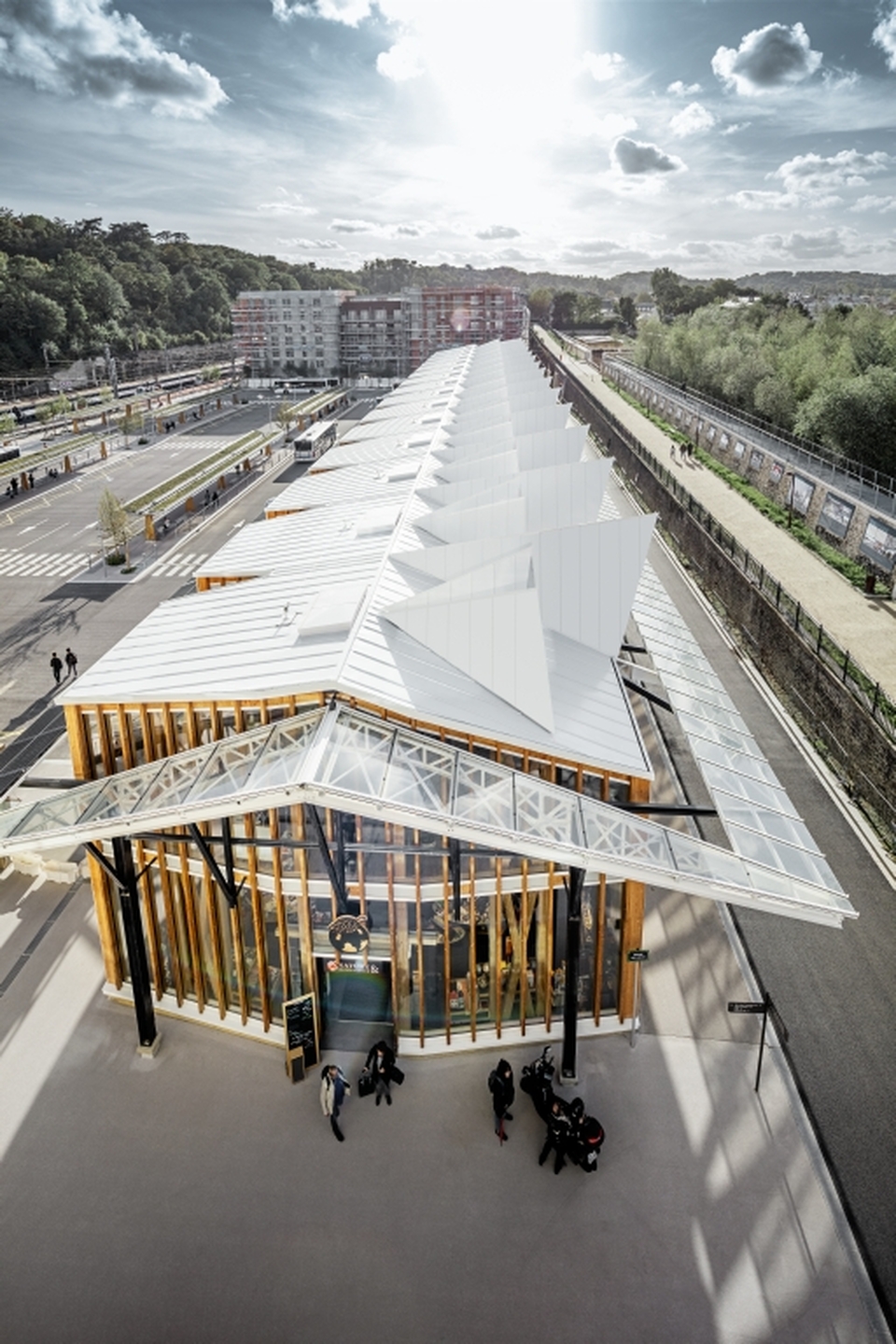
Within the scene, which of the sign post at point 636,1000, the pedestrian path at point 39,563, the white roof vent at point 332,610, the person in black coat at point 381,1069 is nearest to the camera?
the person in black coat at point 381,1069

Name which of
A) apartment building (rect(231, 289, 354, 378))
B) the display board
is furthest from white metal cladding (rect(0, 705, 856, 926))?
apartment building (rect(231, 289, 354, 378))

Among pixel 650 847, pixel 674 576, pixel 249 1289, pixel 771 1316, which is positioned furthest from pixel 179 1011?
pixel 674 576

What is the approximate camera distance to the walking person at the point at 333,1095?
42.5 ft

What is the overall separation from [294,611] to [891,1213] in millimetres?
13154

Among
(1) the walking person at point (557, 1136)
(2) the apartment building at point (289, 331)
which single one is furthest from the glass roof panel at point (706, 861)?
(2) the apartment building at point (289, 331)

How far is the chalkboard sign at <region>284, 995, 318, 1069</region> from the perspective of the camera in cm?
1366

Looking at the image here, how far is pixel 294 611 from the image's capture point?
16406 millimetres

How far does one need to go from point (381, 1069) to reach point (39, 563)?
38687 mm

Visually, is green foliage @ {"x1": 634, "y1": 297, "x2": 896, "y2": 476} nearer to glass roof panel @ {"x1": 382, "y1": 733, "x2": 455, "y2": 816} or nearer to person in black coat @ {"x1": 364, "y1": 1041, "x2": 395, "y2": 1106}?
glass roof panel @ {"x1": 382, "y1": 733, "x2": 455, "y2": 816}

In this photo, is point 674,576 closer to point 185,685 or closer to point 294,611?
point 294,611

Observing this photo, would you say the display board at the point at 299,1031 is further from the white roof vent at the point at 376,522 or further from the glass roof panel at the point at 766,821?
the white roof vent at the point at 376,522

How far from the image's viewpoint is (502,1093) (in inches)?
505

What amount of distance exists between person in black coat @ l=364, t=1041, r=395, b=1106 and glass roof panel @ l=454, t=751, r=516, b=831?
4.81m

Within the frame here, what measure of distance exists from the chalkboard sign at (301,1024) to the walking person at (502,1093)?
3040 mm
